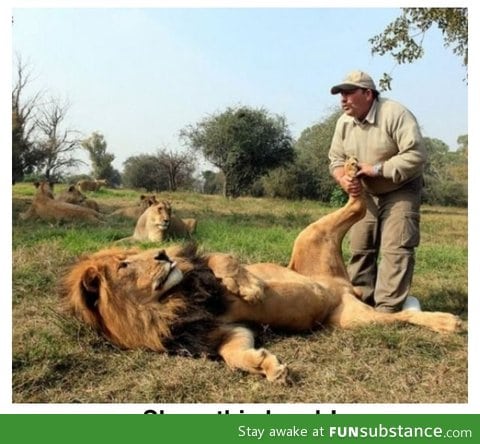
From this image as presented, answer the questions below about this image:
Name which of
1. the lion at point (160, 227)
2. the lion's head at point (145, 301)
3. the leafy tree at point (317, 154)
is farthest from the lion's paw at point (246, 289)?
the leafy tree at point (317, 154)

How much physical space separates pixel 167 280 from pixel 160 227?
5603mm

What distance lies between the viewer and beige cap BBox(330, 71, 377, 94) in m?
4.55

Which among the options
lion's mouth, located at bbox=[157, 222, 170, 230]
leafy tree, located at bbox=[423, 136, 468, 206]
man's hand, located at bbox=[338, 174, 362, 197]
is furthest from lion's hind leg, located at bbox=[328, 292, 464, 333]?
leafy tree, located at bbox=[423, 136, 468, 206]

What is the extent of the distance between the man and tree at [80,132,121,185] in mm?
23118

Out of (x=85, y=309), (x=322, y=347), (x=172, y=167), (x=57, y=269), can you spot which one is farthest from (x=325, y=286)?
(x=172, y=167)

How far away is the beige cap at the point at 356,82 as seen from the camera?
4546 mm

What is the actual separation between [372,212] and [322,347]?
55.6 inches

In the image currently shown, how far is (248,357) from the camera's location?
341cm

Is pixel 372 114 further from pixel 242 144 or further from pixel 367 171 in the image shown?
pixel 242 144

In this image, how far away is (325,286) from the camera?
4.39 meters

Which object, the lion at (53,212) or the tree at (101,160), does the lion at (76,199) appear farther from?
the tree at (101,160)

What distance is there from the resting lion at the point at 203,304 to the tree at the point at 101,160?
77.3 ft

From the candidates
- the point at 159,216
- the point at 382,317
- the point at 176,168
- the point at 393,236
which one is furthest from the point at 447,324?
the point at 176,168

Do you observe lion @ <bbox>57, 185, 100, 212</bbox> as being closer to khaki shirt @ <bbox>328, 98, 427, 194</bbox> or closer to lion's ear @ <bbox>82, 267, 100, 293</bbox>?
khaki shirt @ <bbox>328, 98, 427, 194</bbox>
